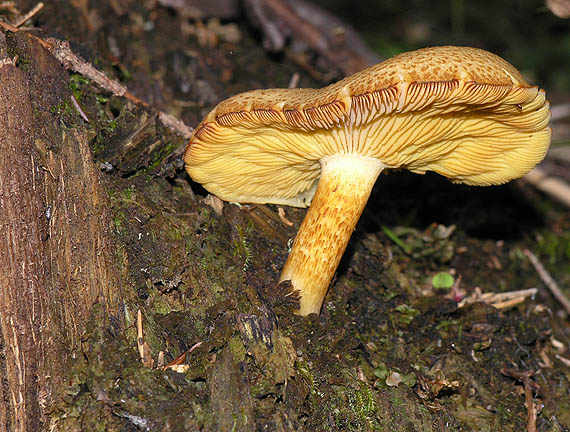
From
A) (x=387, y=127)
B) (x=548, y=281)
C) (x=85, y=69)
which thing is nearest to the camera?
(x=387, y=127)

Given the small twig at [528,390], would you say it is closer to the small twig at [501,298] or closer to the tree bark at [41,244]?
the small twig at [501,298]

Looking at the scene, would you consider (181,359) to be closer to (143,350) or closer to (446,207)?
(143,350)

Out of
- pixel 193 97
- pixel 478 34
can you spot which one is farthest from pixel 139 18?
pixel 478 34

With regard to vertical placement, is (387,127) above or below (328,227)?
above

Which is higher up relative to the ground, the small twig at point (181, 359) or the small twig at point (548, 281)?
the small twig at point (181, 359)

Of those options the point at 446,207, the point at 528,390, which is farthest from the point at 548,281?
the point at 528,390

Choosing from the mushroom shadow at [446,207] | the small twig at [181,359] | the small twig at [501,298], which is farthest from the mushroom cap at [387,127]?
the small twig at [181,359]

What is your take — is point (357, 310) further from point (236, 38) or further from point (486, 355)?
point (236, 38)
